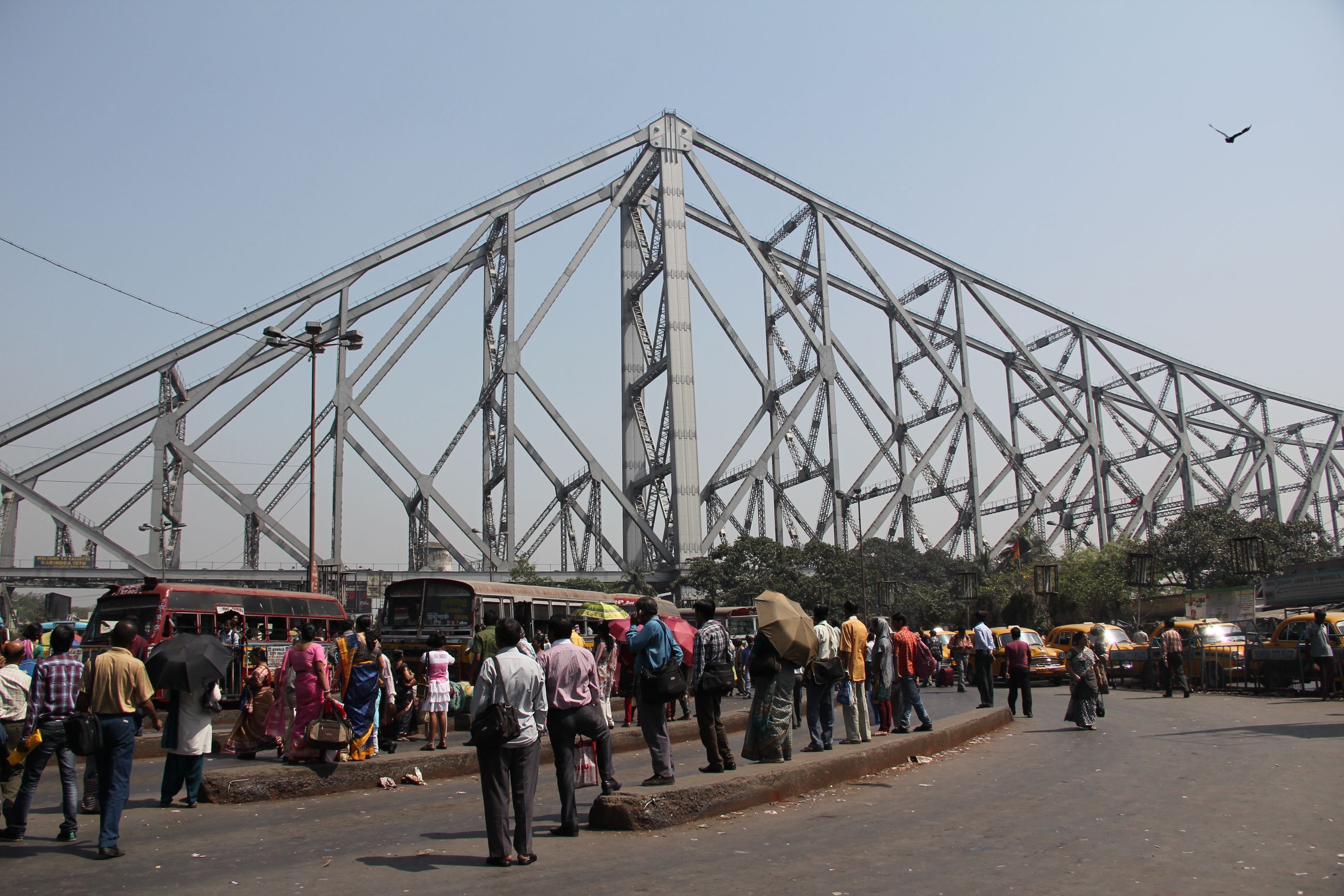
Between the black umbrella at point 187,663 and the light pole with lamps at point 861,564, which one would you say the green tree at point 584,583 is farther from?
the black umbrella at point 187,663

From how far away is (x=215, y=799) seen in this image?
930cm

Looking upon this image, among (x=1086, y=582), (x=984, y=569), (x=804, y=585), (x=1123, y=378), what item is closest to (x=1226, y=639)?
(x=804, y=585)

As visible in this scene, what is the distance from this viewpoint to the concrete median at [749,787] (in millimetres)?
7574

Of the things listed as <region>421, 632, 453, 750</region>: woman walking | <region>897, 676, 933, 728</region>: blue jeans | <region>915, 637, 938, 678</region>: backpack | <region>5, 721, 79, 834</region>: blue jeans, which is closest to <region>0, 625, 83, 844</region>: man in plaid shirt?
<region>5, 721, 79, 834</region>: blue jeans

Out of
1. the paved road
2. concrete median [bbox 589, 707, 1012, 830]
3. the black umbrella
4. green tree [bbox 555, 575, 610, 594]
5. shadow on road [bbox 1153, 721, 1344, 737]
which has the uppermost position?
green tree [bbox 555, 575, 610, 594]

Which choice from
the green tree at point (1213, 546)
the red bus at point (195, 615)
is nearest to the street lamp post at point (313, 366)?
the red bus at point (195, 615)

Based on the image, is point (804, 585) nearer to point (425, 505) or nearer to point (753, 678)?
point (425, 505)

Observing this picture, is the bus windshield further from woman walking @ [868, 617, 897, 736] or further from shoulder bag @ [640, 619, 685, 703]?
shoulder bag @ [640, 619, 685, 703]

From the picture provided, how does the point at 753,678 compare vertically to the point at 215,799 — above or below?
above

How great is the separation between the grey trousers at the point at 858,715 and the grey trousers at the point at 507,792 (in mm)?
5284

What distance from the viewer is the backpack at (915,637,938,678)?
12.9 metres

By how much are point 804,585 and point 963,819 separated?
51416 mm

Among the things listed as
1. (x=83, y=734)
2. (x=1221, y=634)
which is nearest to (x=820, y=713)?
(x=83, y=734)

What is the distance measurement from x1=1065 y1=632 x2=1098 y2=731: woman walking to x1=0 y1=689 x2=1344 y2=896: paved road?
10.5ft
